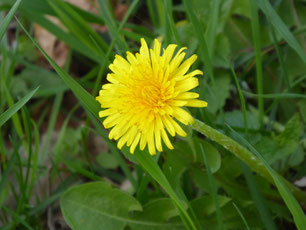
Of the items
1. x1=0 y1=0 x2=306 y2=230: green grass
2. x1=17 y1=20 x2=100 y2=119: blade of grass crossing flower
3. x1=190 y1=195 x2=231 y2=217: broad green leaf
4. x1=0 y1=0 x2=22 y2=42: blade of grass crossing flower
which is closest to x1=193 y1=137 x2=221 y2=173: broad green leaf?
x1=0 y1=0 x2=306 y2=230: green grass

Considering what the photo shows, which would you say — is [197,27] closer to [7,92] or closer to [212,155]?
[212,155]

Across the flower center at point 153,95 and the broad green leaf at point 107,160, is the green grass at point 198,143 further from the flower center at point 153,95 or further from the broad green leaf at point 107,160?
the flower center at point 153,95

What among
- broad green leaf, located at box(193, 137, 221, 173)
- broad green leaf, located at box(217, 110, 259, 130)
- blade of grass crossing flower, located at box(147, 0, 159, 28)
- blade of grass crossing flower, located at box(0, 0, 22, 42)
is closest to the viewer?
blade of grass crossing flower, located at box(0, 0, 22, 42)

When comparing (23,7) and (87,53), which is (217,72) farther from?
(23,7)

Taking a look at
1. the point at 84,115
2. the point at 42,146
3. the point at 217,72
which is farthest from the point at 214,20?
the point at 42,146

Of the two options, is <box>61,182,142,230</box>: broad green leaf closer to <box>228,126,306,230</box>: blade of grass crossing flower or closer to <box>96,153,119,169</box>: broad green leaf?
<box>96,153,119,169</box>: broad green leaf

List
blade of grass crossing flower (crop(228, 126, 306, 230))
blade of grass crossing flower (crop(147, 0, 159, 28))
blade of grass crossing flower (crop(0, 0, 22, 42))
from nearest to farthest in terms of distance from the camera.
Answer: blade of grass crossing flower (crop(228, 126, 306, 230)), blade of grass crossing flower (crop(0, 0, 22, 42)), blade of grass crossing flower (crop(147, 0, 159, 28))

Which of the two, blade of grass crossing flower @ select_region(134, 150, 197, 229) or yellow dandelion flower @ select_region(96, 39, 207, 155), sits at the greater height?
yellow dandelion flower @ select_region(96, 39, 207, 155)

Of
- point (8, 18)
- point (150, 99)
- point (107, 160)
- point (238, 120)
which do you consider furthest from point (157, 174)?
point (107, 160)
